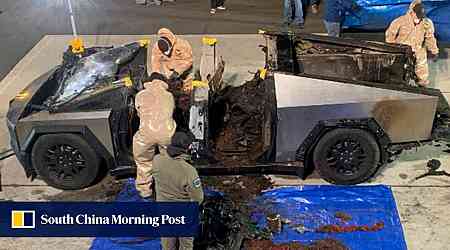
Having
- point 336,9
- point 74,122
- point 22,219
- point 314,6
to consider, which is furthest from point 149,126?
point 314,6

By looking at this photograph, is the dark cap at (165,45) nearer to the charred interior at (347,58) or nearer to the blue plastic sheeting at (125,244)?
the charred interior at (347,58)

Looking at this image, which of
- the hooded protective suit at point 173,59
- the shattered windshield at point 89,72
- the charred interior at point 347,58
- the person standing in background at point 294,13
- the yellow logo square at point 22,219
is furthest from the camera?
the person standing in background at point 294,13

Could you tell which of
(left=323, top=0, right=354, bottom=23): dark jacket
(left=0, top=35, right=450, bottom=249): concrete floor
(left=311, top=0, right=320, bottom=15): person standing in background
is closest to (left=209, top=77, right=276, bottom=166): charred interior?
(left=0, top=35, right=450, bottom=249): concrete floor

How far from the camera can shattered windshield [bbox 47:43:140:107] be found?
263 inches

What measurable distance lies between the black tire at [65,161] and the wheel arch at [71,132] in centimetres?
4

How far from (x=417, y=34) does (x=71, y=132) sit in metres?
4.19

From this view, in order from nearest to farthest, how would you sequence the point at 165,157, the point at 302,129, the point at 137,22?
1. the point at 165,157
2. the point at 302,129
3. the point at 137,22

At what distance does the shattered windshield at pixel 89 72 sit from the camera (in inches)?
263

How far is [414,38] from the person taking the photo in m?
7.67

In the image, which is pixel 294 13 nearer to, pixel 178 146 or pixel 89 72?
pixel 89 72

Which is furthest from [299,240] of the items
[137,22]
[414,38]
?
[137,22]

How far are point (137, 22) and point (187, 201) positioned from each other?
6.39 m

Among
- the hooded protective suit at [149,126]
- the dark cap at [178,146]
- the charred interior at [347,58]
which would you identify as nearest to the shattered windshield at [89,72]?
the hooded protective suit at [149,126]

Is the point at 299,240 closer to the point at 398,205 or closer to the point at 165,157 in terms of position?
the point at 398,205
